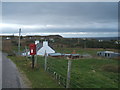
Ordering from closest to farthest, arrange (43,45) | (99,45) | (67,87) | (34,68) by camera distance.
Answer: (67,87) → (34,68) → (43,45) → (99,45)

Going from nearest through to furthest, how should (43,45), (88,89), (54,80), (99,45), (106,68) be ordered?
1. (88,89)
2. (54,80)
3. (106,68)
4. (43,45)
5. (99,45)

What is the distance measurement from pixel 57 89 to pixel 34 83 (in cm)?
175

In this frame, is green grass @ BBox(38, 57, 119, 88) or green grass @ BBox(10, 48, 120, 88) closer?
green grass @ BBox(10, 48, 120, 88)

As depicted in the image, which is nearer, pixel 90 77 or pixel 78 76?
pixel 78 76

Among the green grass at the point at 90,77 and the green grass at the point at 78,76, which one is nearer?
the green grass at the point at 78,76

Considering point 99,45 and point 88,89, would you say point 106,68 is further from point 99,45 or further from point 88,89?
point 99,45

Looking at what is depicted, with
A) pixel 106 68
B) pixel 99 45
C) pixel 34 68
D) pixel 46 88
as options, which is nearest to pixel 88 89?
pixel 46 88

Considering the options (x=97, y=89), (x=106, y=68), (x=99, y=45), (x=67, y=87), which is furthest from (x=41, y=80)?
(x=99, y=45)

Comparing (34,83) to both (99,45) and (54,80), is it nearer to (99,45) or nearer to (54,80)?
(54,80)

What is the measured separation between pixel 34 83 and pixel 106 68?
10842mm

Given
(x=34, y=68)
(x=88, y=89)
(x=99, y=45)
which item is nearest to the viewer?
(x=88, y=89)

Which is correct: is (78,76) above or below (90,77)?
above

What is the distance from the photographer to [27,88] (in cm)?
929

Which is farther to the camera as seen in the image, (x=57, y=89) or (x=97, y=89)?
(x=97, y=89)
